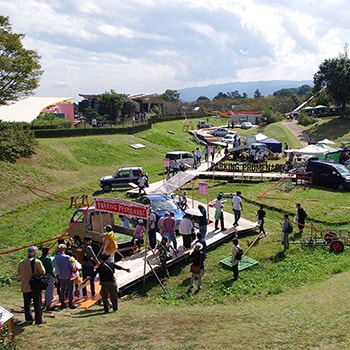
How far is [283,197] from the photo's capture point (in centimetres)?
2389

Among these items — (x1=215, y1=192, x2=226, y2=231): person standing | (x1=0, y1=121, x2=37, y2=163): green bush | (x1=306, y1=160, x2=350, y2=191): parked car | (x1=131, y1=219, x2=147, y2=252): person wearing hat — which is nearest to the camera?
(x1=131, y1=219, x2=147, y2=252): person wearing hat

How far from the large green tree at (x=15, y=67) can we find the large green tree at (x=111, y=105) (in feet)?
123

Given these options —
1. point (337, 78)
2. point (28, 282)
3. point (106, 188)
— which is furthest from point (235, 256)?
point (337, 78)

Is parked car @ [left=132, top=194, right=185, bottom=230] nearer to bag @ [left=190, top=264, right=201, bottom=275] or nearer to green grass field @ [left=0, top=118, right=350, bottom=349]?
green grass field @ [left=0, top=118, right=350, bottom=349]

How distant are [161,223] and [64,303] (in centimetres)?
461

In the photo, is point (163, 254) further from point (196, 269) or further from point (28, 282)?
point (28, 282)

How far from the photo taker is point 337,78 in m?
57.9

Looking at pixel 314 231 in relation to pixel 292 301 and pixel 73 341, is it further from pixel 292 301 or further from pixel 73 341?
pixel 73 341

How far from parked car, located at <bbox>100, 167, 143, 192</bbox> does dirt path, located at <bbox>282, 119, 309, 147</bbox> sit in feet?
98.9

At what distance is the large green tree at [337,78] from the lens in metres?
57.5

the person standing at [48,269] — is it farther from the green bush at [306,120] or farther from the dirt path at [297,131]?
the green bush at [306,120]

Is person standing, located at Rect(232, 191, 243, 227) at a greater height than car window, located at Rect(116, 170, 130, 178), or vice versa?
car window, located at Rect(116, 170, 130, 178)

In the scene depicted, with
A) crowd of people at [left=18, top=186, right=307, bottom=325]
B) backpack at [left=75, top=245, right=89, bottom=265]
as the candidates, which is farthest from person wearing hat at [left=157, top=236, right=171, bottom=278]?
backpack at [left=75, top=245, right=89, bottom=265]

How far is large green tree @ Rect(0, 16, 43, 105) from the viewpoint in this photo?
3038 cm
